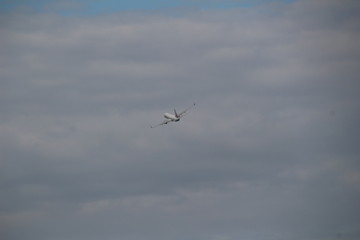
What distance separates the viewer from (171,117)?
409ft
